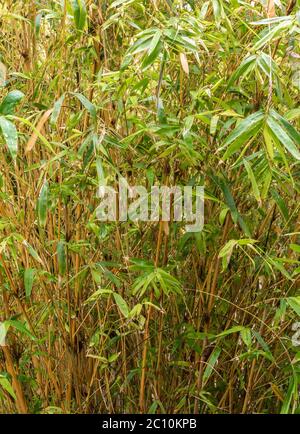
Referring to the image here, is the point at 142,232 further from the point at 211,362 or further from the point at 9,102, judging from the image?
the point at 9,102

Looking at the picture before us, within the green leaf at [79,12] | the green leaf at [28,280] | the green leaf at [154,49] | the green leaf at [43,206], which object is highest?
the green leaf at [79,12]

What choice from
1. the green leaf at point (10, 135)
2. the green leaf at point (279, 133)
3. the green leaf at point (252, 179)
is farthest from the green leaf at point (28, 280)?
the green leaf at point (279, 133)

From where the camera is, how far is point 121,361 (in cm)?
199

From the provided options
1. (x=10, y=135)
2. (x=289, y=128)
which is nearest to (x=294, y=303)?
(x=289, y=128)

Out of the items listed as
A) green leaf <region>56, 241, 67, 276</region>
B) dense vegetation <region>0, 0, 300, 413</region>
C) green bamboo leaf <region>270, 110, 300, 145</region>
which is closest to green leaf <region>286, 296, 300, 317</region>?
dense vegetation <region>0, 0, 300, 413</region>

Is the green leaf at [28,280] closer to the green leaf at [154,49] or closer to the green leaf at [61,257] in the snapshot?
the green leaf at [61,257]

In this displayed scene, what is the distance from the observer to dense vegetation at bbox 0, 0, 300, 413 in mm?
1668

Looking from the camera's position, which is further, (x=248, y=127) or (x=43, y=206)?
(x=43, y=206)

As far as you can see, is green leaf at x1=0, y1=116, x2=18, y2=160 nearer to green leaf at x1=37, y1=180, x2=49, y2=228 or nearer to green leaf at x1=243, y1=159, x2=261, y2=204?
green leaf at x1=37, y1=180, x2=49, y2=228

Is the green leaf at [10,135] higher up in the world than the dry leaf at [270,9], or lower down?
lower down

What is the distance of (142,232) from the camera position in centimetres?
186

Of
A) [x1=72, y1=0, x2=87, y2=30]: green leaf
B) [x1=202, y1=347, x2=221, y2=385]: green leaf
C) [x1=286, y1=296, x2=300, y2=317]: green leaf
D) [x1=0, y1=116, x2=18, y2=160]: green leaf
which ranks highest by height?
[x1=72, y1=0, x2=87, y2=30]: green leaf

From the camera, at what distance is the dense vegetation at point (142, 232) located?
65.7 inches
